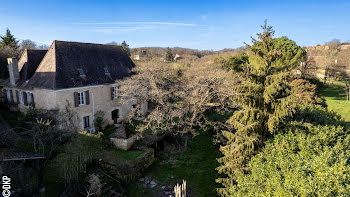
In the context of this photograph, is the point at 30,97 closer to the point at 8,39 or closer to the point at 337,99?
the point at 8,39

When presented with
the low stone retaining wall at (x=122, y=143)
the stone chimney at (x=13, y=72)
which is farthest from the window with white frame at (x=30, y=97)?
the low stone retaining wall at (x=122, y=143)

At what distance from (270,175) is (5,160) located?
13860 mm

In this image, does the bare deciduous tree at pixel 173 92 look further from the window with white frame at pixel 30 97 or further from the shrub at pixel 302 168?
the shrub at pixel 302 168

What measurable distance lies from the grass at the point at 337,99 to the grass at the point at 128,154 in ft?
90.4

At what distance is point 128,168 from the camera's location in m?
15.9

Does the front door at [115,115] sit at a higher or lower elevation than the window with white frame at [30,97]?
lower

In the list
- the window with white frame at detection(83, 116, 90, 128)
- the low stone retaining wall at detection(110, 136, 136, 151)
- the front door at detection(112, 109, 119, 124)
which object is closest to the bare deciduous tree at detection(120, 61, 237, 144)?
the front door at detection(112, 109, 119, 124)

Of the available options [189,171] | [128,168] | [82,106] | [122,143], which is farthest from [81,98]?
[189,171]

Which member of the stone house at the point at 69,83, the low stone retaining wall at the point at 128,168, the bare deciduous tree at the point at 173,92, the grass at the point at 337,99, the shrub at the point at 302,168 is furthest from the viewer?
the grass at the point at 337,99

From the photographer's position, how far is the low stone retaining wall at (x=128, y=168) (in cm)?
1582

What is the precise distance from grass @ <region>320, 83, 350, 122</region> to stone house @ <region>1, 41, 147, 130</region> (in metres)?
31.2

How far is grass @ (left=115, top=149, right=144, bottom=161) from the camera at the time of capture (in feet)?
55.7

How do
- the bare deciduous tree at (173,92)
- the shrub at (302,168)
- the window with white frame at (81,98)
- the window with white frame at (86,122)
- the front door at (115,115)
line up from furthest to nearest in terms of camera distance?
the front door at (115,115), the window with white frame at (86,122), the bare deciduous tree at (173,92), the window with white frame at (81,98), the shrub at (302,168)

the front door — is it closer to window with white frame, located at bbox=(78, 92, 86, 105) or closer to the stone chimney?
window with white frame, located at bbox=(78, 92, 86, 105)
